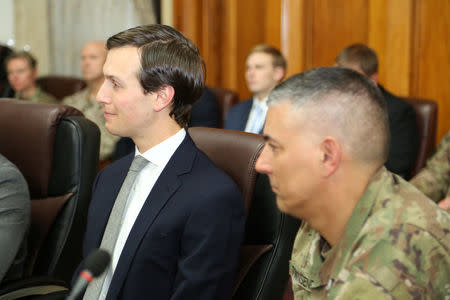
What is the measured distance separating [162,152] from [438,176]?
1.40m

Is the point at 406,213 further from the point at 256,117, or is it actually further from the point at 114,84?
the point at 256,117

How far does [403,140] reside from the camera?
3.24 meters

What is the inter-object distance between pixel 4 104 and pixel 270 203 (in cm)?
114

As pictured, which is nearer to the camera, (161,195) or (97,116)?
(161,195)

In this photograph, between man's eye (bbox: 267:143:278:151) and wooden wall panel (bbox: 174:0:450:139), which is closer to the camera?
man's eye (bbox: 267:143:278:151)

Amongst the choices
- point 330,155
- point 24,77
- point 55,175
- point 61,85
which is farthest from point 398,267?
point 61,85

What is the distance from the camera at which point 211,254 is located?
1365 millimetres

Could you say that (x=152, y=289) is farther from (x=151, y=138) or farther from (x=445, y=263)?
(x=445, y=263)

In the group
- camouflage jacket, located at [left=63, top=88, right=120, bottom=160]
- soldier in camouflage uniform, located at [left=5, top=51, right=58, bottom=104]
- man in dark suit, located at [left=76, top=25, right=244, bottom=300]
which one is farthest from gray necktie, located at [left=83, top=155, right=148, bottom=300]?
soldier in camouflage uniform, located at [left=5, top=51, right=58, bottom=104]

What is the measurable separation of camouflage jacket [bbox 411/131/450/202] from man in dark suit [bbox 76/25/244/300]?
1278 millimetres

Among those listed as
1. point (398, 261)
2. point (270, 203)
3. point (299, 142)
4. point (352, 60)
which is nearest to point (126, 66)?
point (270, 203)

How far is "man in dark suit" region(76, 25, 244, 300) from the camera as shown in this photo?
1380 mm

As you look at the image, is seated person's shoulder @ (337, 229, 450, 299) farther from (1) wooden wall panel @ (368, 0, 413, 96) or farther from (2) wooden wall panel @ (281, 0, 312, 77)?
(2) wooden wall panel @ (281, 0, 312, 77)

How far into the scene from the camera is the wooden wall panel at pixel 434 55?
A: 11.7 ft
